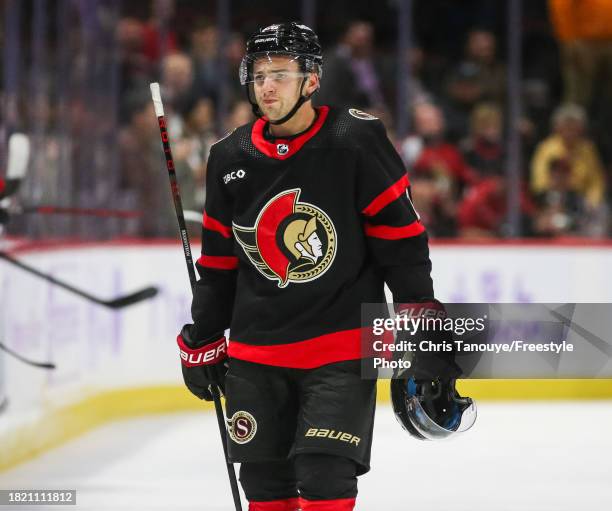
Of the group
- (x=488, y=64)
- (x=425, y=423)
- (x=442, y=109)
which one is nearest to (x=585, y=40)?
(x=488, y=64)

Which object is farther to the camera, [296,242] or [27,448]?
[27,448]

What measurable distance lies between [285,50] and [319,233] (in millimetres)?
375

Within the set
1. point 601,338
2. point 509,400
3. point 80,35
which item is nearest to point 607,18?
point 509,400

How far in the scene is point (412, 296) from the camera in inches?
101

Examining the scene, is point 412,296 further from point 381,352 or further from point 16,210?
point 16,210

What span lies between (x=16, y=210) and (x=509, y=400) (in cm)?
256

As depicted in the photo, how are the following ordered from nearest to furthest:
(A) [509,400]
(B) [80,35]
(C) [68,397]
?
(C) [68,397]
(B) [80,35]
(A) [509,400]

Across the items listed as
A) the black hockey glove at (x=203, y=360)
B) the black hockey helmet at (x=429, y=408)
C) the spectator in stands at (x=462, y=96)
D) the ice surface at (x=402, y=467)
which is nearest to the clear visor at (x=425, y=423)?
the black hockey helmet at (x=429, y=408)

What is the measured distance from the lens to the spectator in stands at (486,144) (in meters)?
6.84

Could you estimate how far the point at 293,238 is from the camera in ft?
8.37

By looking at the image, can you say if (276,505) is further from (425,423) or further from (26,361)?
(26,361)

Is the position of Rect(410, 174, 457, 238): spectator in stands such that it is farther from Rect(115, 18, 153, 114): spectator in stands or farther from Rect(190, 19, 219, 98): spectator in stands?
Rect(115, 18, 153, 114): spectator in stands

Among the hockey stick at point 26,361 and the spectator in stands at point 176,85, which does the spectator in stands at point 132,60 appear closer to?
the spectator in stands at point 176,85

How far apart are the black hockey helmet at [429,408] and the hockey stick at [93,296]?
232cm
